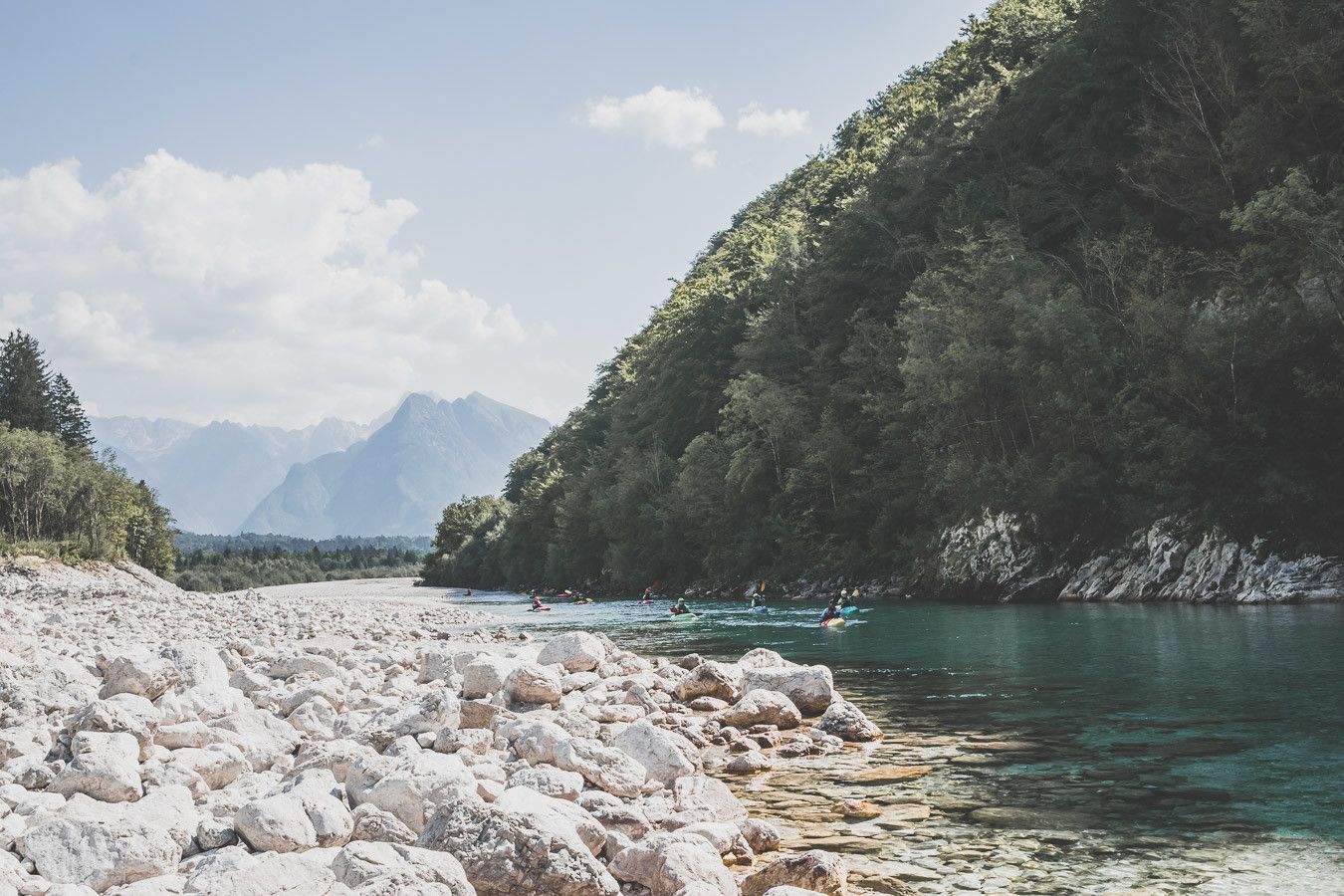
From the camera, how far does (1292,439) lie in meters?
29.2

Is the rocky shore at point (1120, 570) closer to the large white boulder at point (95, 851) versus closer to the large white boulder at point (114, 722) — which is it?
the large white boulder at point (114, 722)

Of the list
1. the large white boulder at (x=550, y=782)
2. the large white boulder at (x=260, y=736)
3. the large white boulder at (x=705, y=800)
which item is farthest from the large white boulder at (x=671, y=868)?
the large white boulder at (x=260, y=736)

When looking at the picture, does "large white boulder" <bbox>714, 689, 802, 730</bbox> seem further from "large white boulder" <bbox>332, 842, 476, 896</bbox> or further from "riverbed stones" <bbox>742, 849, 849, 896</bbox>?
"large white boulder" <bbox>332, 842, 476, 896</bbox>

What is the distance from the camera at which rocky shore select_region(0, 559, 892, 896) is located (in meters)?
5.64

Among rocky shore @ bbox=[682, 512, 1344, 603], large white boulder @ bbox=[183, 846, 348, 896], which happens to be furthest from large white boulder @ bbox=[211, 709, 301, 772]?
rocky shore @ bbox=[682, 512, 1344, 603]

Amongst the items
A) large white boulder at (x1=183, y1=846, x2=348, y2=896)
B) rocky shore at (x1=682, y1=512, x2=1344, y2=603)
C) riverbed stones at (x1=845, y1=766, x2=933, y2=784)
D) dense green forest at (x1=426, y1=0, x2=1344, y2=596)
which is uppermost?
dense green forest at (x1=426, y1=0, x2=1344, y2=596)

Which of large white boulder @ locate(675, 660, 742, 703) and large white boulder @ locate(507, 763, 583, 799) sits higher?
large white boulder @ locate(507, 763, 583, 799)

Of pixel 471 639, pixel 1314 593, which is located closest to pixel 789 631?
pixel 471 639

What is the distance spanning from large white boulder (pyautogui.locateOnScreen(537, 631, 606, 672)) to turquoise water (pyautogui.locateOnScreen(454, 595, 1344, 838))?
4311 mm

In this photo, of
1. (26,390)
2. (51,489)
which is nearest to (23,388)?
(26,390)

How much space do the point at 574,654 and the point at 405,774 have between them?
8954 millimetres

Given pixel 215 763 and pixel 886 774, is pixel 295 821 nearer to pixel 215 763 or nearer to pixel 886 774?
pixel 215 763

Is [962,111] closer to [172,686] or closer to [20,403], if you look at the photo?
[172,686]

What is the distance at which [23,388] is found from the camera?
80.5 meters
